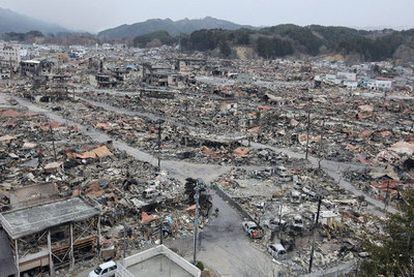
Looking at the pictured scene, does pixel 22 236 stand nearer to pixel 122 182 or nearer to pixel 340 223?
pixel 122 182

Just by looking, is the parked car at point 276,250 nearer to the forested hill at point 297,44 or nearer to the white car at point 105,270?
the white car at point 105,270

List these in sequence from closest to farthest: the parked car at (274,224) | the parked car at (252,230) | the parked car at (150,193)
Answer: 1. the parked car at (252,230)
2. the parked car at (274,224)
3. the parked car at (150,193)

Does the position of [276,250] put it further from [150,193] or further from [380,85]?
[380,85]

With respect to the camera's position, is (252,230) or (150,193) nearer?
(252,230)

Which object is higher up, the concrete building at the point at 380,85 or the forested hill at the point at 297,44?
the forested hill at the point at 297,44

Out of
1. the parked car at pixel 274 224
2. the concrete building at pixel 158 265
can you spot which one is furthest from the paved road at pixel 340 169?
the concrete building at pixel 158 265

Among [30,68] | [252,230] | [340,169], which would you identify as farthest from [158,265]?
[30,68]

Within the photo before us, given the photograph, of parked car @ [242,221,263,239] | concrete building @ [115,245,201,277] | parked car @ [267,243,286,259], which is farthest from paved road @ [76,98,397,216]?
concrete building @ [115,245,201,277]
